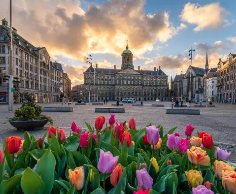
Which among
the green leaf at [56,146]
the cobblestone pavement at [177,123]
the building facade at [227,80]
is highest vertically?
the building facade at [227,80]

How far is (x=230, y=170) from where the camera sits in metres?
1.14

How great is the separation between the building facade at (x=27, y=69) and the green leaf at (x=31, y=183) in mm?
31004

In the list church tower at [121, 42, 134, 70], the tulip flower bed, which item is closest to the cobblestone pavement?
the tulip flower bed

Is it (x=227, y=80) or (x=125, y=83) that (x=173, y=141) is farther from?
(x=125, y=83)

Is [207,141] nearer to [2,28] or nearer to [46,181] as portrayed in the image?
[46,181]

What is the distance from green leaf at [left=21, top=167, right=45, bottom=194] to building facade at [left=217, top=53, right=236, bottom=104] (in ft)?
185

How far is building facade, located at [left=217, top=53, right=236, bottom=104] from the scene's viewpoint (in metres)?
47.4

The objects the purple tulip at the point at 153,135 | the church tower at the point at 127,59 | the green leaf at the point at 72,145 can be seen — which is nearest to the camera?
the purple tulip at the point at 153,135

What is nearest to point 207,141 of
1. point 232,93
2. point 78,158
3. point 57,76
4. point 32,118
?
point 78,158

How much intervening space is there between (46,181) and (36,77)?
56.7 metres

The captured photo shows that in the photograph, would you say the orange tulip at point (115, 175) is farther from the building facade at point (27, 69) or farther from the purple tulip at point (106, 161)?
the building facade at point (27, 69)

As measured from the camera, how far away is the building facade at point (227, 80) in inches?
1866

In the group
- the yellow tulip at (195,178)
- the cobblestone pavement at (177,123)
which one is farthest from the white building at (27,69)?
the yellow tulip at (195,178)

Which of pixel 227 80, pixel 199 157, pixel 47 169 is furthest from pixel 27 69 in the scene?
pixel 227 80
